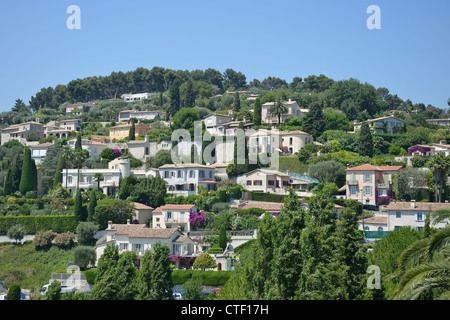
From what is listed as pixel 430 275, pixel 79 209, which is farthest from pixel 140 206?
pixel 430 275

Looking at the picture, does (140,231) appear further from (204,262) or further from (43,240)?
(43,240)

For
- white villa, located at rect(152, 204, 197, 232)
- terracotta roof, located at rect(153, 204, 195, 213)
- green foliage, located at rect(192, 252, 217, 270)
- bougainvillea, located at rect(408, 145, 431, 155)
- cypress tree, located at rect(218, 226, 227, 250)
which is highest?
bougainvillea, located at rect(408, 145, 431, 155)

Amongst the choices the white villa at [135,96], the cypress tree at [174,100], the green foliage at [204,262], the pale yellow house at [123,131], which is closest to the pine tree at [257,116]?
the pale yellow house at [123,131]

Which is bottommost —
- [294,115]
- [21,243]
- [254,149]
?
[21,243]

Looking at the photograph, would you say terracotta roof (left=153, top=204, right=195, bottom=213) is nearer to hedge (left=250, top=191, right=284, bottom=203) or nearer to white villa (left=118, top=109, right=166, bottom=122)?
hedge (left=250, top=191, right=284, bottom=203)

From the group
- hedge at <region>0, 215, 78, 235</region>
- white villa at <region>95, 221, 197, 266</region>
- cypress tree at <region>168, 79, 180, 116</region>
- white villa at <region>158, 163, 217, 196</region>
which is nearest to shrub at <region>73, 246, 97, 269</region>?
white villa at <region>95, 221, 197, 266</region>
